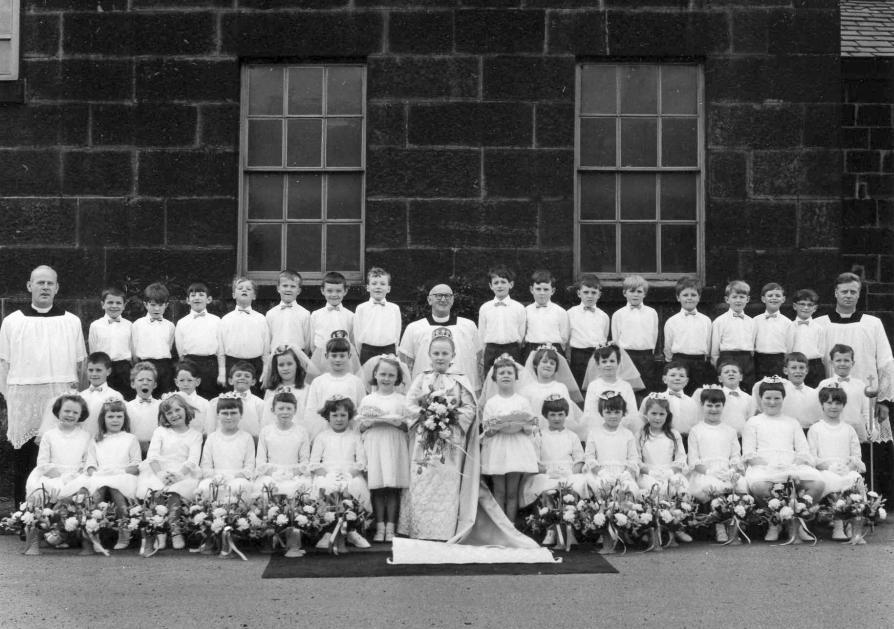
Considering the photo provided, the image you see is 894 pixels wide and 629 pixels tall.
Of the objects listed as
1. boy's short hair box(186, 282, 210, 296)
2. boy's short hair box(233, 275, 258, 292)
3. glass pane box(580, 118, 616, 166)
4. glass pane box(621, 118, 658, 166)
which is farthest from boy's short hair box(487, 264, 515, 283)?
boy's short hair box(186, 282, 210, 296)

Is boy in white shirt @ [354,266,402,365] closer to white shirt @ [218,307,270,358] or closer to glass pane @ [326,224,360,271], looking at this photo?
white shirt @ [218,307,270,358]

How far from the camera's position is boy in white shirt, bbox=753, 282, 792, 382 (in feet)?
36.3

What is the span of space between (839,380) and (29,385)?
7.11 meters

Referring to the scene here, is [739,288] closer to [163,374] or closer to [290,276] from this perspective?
[290,276]

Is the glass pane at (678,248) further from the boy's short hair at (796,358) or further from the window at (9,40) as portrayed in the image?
the window at (9,40)

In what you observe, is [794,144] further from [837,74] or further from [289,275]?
[289,275]

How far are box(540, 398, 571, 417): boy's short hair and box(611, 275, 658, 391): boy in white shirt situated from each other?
140 cm

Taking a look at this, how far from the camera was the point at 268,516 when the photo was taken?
9.01 m

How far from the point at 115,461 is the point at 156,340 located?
1.59 metres

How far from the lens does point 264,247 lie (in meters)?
12.3

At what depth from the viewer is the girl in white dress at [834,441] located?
9.84 meters

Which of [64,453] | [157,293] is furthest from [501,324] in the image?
[64,453]

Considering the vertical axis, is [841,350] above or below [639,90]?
below

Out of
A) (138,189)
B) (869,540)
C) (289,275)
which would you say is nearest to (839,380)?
(869,540)
